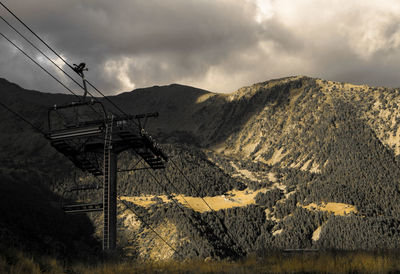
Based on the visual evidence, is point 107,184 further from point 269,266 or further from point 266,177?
point 266,177

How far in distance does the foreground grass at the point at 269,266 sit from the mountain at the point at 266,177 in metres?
41.7

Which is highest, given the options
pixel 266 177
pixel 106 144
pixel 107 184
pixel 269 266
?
pixel 266 177

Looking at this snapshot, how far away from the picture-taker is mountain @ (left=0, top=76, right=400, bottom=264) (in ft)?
277

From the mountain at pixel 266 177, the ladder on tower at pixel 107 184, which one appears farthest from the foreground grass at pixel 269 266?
the mountain at pixel 266 177

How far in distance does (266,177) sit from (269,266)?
11896cm

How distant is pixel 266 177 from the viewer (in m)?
130

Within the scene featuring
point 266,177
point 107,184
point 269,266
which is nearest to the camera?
point 269,266

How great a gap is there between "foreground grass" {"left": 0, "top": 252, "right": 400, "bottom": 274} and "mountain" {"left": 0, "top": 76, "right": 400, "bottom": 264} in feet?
137

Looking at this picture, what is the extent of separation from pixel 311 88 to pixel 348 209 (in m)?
91.6

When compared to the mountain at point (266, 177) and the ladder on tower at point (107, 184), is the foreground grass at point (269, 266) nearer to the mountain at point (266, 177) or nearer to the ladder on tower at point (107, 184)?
the ladder on tower at point (107, 184)

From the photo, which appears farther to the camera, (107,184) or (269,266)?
(107,184)

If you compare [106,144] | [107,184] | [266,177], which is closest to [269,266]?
[107,184]

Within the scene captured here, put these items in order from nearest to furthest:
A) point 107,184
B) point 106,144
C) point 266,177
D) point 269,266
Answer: point 269,266
point 107,184
point 106,144
point 266,177

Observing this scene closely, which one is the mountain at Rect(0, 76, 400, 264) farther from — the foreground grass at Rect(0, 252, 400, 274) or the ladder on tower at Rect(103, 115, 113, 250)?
the foreground grass at Rect(0, 252, 400, 274)
